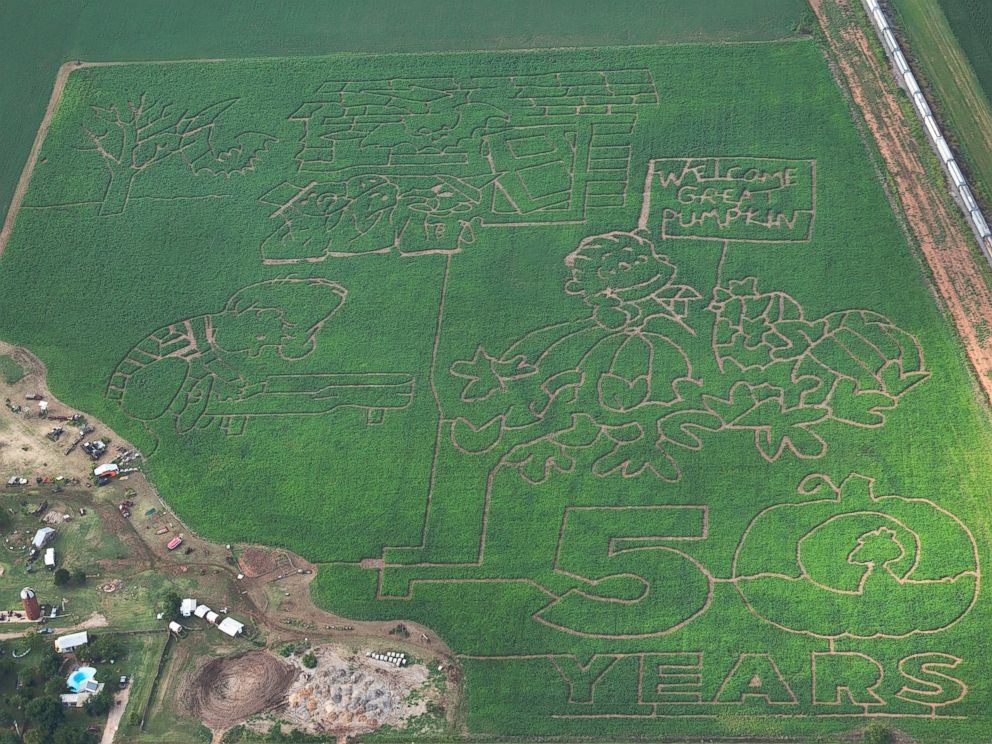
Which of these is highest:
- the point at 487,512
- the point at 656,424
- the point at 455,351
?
the point at 455,351

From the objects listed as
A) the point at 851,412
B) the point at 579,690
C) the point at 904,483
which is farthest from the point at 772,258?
the point at 579,690

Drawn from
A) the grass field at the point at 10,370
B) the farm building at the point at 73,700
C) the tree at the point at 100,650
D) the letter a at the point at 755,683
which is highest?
the grass field at the point at 10,370

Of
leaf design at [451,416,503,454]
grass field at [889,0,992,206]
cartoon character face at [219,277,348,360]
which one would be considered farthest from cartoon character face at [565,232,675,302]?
grass field at [889,0,992,206]

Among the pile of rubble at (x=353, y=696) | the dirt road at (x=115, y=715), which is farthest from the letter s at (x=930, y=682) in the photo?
the dirt road at (x=115, y=715)

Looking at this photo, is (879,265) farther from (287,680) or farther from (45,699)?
(45,699)

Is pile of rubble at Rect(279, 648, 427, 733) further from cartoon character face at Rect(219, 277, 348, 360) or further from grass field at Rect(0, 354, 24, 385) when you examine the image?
grass field at Rect(0, 354, 24, 385)

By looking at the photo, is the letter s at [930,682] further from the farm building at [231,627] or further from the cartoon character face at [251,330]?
the cartoon character face at [251,330]

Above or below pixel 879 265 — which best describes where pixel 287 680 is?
below
